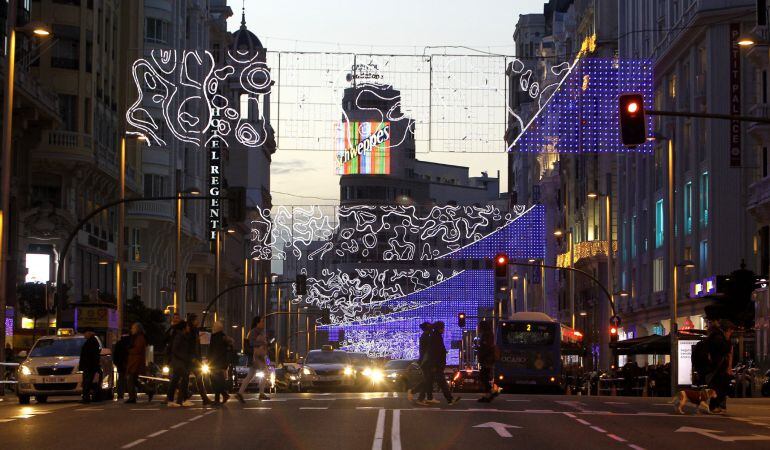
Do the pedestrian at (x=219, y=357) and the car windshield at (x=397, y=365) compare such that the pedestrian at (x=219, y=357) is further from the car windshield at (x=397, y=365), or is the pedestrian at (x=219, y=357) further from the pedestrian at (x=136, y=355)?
the car windshield at (x=397, y=365)

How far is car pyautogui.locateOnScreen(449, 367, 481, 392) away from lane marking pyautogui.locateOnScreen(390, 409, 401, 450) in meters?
35.2

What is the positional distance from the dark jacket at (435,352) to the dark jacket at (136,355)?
6479 millimetres

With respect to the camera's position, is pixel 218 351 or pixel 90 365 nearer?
pixel 218 351

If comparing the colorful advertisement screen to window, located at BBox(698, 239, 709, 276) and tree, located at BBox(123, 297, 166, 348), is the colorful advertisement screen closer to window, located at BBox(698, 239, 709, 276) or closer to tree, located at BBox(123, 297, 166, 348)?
tree, located at BBox(123, 297, 166, 348)

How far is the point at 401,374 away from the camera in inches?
2340

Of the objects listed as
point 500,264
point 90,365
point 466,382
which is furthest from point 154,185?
point 90,365

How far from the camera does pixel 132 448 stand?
691 inches

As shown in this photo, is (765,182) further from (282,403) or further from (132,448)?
(132,448)

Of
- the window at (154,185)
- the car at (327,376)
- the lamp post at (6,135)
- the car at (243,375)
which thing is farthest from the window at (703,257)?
the lamp post at (6,135)

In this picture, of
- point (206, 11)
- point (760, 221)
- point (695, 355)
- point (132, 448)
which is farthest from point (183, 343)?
point (206, 11)

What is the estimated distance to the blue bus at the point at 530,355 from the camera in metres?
57.1

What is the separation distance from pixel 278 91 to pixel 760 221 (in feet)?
59.0

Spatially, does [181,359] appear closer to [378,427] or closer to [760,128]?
[378,427]

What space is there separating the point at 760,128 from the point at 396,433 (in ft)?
114
